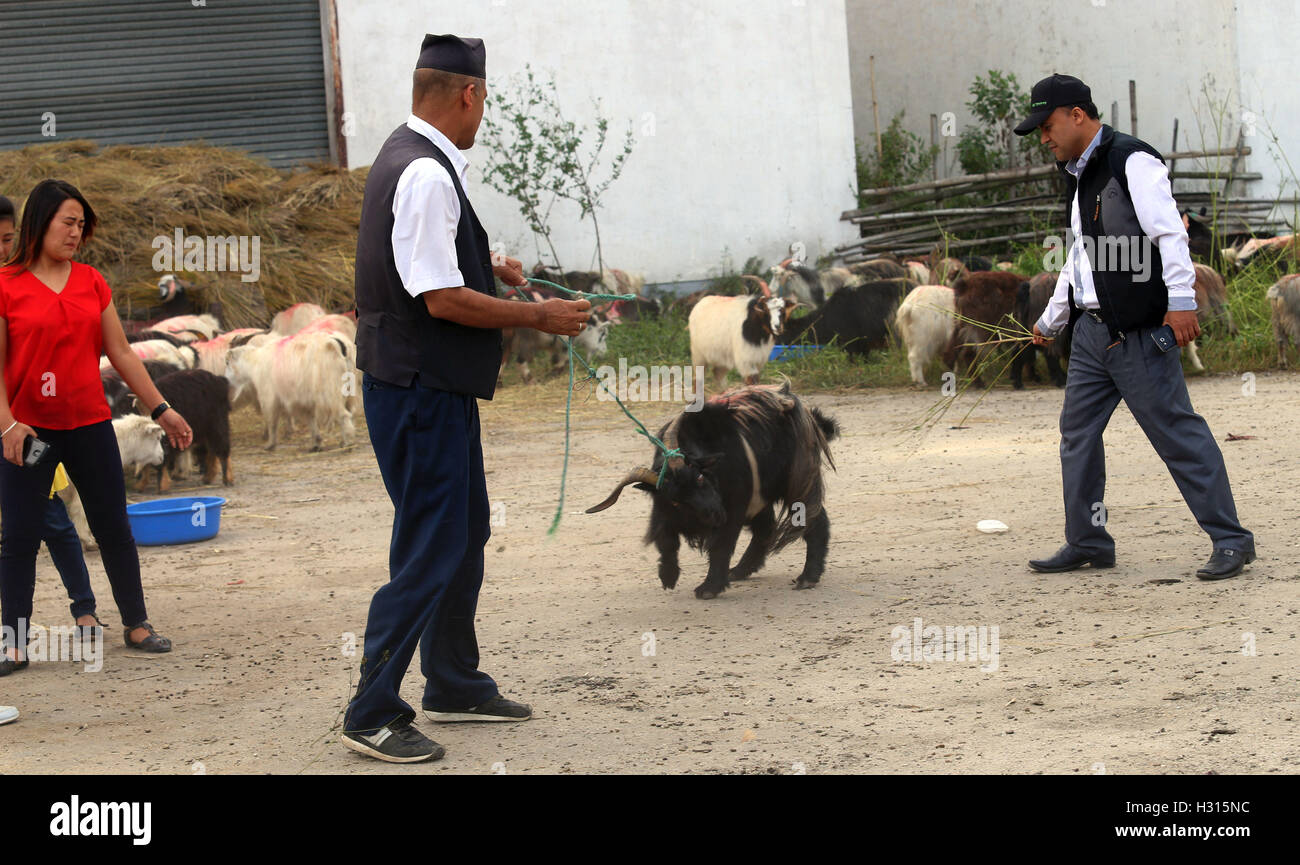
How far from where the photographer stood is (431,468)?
375 cm

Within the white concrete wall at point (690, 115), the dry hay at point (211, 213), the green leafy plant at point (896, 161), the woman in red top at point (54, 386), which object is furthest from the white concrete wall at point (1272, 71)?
the woman in red top at point (54, 386)

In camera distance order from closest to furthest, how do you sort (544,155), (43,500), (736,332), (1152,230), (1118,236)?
(43,500), (1152,230), (1118,236), (736,332), (544,155)

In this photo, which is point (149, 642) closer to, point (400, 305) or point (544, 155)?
point (400, 305)

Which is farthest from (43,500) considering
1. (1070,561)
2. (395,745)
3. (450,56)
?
(1070,561)

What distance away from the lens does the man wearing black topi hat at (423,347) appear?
3.60 m

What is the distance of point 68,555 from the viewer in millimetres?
5387

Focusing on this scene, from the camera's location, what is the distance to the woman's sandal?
5.30 m

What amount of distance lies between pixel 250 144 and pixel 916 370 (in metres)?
9.17

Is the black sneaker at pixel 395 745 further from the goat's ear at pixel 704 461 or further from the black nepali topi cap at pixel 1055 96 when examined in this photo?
the black nepali topi cap at pixel 1055 96

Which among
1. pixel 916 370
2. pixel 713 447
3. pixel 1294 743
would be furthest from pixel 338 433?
pixel 1294 743

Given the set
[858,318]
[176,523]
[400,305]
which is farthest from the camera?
[858,318]

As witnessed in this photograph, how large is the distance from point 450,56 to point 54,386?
7.43ft

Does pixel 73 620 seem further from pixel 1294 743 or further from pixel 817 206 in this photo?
pixel 817 206

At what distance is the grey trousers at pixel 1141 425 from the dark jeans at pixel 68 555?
424cm
